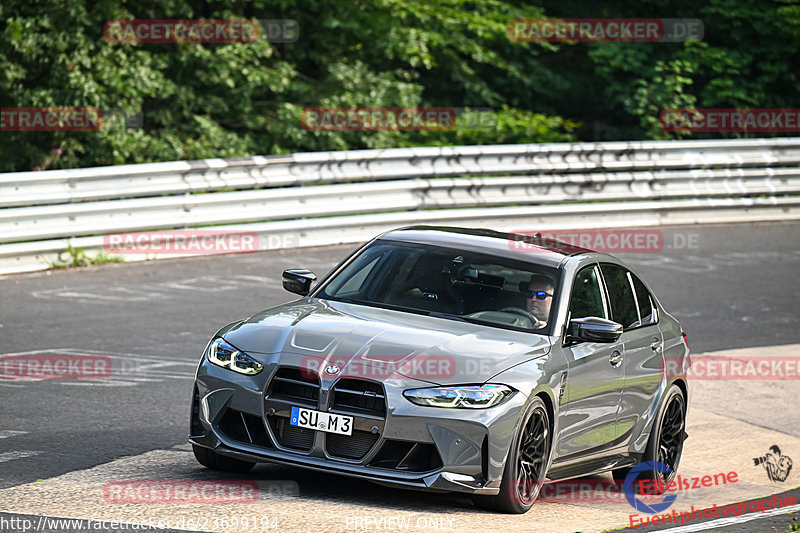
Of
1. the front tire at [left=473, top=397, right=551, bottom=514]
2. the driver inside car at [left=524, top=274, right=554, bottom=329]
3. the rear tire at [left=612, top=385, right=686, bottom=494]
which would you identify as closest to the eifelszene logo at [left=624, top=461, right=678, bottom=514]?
the rear tire at [left=612, top=385, right=686, bottom=494]

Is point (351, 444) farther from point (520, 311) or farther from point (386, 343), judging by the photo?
point (520, 311)

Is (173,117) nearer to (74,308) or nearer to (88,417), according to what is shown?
(74,308)

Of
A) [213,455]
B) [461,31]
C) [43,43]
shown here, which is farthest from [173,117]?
[213,455]

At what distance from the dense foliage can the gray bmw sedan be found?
1189cm

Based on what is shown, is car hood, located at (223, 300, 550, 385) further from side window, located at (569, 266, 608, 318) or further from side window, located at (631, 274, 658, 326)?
side window, located at (631, 274, 658, 326)

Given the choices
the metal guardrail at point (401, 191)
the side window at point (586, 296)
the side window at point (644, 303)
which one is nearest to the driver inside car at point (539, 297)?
the side window at point (586, 296)

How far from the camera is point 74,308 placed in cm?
→ 1372

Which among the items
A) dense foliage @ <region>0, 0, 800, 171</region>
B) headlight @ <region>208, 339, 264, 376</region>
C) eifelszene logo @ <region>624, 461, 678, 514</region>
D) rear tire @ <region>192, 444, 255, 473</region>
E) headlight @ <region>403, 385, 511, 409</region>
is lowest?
eifelszene logo @ <region>624, 461, 678, 514</region>

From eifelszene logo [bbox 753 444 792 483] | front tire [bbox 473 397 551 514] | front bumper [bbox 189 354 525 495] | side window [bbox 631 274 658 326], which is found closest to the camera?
front bumper [bbox 189 354 525 495]

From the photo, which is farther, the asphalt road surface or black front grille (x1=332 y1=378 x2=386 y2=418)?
the asphalt road surface

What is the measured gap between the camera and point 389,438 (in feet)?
23.5

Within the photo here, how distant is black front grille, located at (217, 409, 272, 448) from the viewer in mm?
7398

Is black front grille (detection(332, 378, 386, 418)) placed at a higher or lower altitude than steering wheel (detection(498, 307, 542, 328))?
lower

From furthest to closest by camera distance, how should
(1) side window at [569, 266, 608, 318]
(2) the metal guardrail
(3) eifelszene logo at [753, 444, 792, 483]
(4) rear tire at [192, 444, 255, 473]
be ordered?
(2) the metal guardrail
(3) eifelszene logo at [753, 444, 792, 483]
(1) side window at [569, 266, 608, 318]
(4) rear tire at [192, 444, 255, 473]
